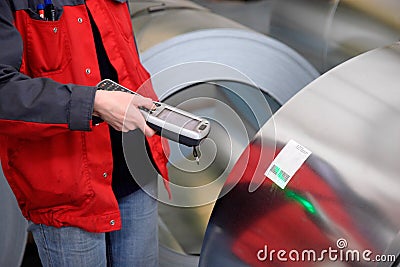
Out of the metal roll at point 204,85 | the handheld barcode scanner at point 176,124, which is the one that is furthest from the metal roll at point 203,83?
the handheld barcode scanner at point 176,124

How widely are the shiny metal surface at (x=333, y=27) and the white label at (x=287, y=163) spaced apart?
0.72m

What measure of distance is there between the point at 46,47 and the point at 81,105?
91 millimetres

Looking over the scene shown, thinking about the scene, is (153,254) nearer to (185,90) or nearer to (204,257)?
(204,257)

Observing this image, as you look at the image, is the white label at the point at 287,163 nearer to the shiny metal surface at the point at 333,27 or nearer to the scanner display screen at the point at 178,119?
the scanner display screen at the point at 178,119

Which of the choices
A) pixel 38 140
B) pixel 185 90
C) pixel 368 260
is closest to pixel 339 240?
pixel 368 260

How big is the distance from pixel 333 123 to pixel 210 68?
0.36 meters

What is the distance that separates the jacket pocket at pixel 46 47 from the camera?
2.43 ft

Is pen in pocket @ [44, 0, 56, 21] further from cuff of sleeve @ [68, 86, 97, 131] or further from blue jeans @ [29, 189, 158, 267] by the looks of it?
blue jeans @ [29, 189, 158, 267]

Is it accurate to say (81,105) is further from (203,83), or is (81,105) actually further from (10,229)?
(10,229)

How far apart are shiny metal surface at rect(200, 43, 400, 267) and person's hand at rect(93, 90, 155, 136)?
0.17 metres

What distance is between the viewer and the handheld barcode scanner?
0.71m

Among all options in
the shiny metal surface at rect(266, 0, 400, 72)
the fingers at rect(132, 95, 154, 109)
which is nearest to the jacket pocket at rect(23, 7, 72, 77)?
the fingers at rect(132, 95, 154, 109)

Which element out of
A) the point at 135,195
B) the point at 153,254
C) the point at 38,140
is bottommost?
the point at 153,254

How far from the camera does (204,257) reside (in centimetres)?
85
